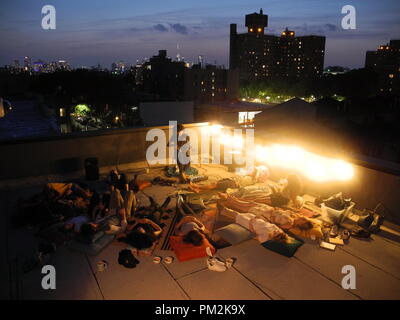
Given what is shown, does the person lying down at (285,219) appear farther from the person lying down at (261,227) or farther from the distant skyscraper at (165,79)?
the distant skyscraper at (165,79)

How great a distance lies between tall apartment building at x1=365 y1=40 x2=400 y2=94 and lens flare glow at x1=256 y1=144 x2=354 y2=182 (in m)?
145

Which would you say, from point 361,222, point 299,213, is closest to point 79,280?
point 299,213

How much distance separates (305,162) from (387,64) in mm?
185907

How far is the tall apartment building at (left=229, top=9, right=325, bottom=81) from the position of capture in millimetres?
171625

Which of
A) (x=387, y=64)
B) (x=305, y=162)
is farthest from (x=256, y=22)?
(x=305, y=162)

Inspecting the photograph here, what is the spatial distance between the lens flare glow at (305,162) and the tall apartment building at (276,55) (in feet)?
544

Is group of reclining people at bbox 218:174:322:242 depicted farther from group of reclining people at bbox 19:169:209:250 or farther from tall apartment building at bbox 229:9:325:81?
tall apartment building at bbox 229:9:325:81

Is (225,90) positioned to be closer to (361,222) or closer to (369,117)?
(369,117)

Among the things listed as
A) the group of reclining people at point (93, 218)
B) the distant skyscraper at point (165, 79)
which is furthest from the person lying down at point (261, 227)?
the distant skyscraper at point (165, 79)

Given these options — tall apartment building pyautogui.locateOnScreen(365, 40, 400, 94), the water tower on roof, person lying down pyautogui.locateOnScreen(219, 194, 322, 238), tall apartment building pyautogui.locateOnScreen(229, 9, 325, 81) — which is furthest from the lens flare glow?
the water tower on roof

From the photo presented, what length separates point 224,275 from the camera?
558 cm

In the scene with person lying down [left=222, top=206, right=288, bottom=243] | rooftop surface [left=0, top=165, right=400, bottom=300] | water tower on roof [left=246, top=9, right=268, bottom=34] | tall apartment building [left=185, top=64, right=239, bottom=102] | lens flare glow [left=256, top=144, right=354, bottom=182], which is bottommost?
rooftop surface [left=0, top=165, right=400, bottom=300]

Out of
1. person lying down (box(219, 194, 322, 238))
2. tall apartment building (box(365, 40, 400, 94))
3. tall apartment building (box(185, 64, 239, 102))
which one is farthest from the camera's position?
tall apartment building (box(365, 40, 400, 94))
